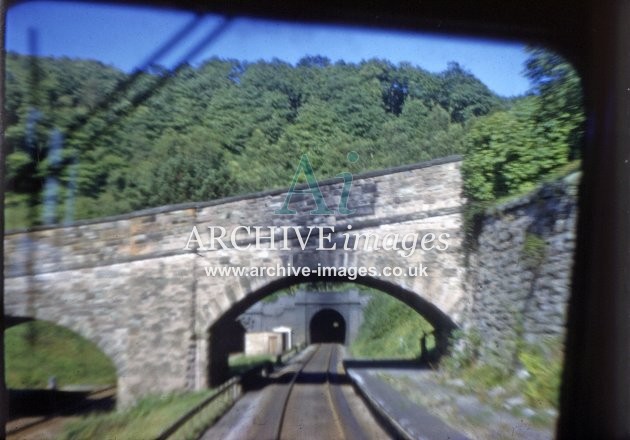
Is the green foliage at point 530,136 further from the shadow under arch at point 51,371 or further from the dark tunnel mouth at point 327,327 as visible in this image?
the shadow under arch at point 51,371

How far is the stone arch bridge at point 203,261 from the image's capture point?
3.75 metres

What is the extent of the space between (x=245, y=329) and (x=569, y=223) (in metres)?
2.09

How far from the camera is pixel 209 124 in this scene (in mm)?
3893

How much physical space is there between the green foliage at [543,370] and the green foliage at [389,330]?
0.60 m

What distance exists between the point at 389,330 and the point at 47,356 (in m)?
2.09

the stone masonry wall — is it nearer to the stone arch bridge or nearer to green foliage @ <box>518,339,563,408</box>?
green foliage @ <box>518,339,563,408</box>

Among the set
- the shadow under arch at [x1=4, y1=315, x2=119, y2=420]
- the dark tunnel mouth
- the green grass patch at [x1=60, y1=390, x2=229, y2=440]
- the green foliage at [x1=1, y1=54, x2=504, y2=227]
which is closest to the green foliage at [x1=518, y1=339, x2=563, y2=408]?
the dark tunnel mouth

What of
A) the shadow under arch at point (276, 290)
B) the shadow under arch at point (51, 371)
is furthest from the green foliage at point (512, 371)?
the shadow under arch at point (51, 371)

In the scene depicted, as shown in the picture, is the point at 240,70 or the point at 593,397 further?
the point at 593,397

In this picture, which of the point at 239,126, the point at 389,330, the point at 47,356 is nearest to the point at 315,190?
the point at 239,126

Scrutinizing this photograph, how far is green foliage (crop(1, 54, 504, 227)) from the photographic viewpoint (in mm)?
3764

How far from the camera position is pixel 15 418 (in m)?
3.87

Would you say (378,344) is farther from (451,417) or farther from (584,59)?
(584,59)

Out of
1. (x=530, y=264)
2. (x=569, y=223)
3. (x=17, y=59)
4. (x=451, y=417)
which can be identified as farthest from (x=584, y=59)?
(x=17, y=59)
